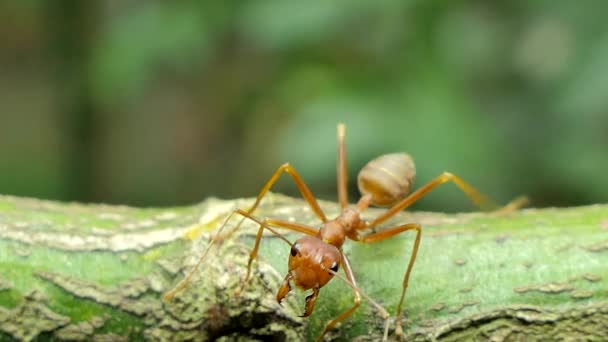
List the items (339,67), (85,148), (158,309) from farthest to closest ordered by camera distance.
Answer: (85,148)
(339,67)
(158,309)

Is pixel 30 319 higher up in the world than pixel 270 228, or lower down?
lower down

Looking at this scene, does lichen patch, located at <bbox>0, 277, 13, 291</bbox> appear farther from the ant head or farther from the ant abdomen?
the ant abdomen

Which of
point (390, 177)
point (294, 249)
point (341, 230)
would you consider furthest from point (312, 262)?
point (390, 177)

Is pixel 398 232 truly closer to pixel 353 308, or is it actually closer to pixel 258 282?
pixel 353 308

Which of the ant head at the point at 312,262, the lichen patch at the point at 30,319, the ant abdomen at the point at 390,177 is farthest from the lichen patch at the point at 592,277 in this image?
the lichen patch at the point at 30,319

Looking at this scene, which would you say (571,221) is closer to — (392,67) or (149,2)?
(392,67)

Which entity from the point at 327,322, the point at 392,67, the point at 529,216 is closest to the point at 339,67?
the point at 392,67

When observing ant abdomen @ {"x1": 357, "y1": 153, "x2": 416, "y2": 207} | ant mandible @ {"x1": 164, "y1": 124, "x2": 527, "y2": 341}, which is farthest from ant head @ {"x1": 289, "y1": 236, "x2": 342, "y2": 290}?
ant abdomen @ {"x1": 357, "y1": 153, "x2": 416, "y2": 207}
